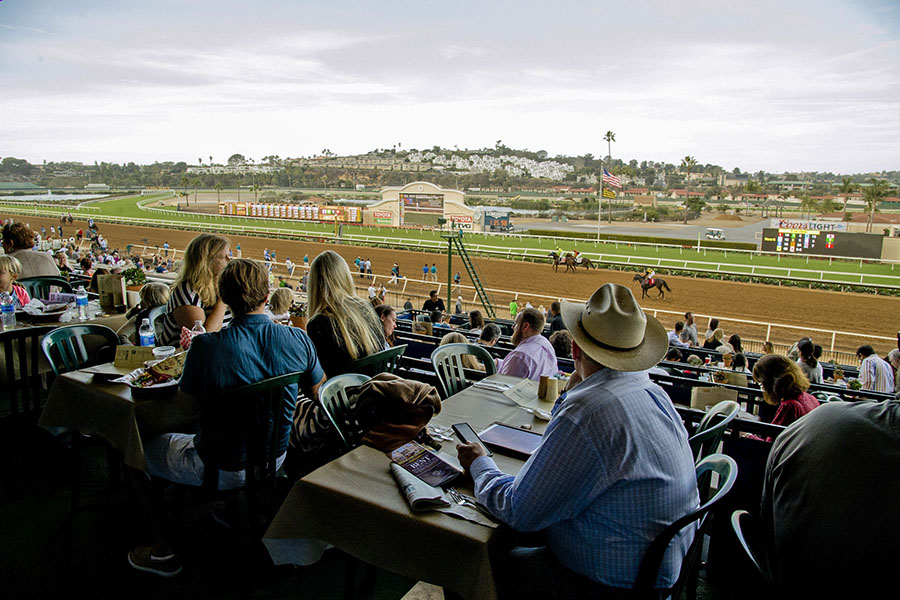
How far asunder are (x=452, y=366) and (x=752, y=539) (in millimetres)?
1644

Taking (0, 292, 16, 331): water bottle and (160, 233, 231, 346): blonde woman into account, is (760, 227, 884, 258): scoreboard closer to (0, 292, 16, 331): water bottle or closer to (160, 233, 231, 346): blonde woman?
(160, 233, 231, 346): blonde woman

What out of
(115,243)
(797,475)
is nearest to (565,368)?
(797,475)

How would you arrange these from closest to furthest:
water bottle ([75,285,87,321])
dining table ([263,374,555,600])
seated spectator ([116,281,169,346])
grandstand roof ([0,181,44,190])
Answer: dining table ([263,374,555,600]) < seated spectator ([116,281,169,346]) < water bottle ([75,285,87,321]) < grandstand roof ([0,181,44,190])

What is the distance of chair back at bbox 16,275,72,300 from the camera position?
462cm

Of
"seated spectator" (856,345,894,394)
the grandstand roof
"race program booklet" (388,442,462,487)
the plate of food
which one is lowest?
"seated spectator" (856,345,894,394)

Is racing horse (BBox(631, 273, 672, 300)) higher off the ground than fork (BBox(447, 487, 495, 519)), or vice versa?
fork (BBox(447, 487, 495, 519))

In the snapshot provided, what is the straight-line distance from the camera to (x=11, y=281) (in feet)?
13.1

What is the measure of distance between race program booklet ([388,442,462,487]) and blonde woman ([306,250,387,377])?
0.94m

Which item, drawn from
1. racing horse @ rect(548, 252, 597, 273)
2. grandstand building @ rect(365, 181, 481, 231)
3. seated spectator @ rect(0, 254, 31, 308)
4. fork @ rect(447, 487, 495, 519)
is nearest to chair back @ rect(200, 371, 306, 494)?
fork @ rect(447, 487, 495, 519)

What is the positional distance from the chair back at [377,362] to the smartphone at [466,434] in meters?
0.81

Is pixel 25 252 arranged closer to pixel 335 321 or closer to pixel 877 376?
pixel 335 321

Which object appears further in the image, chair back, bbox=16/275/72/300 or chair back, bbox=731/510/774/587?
chair back, bbox=16/275/72/300

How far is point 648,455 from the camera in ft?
4.29

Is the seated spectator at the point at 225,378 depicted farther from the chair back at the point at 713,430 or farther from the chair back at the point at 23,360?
the chair back at the point at 713,430
